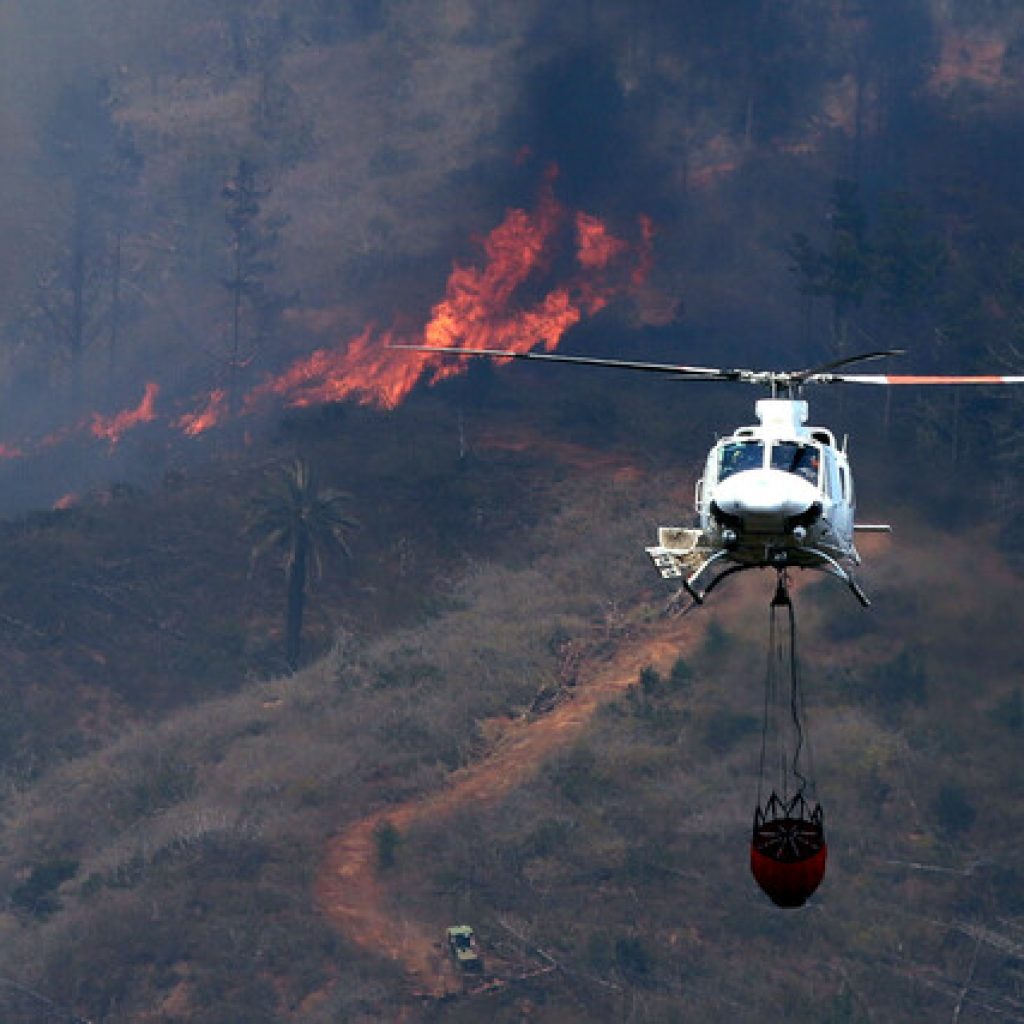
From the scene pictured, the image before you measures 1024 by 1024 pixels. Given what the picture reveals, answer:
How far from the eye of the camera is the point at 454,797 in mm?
73812

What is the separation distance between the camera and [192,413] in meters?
116

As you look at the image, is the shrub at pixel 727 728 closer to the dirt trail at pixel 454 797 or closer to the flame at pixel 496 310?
the dirt trail at pixel 454 797

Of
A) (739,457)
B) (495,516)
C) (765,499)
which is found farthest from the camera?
(495,516)

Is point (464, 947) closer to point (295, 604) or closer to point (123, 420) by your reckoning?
point (295, 604)

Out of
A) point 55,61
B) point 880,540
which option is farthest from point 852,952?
point 55,61

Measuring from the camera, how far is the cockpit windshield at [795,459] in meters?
30.1

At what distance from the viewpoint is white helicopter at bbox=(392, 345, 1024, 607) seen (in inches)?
1142

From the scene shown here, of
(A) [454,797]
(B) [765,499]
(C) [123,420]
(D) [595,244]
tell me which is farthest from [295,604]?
(B) [765,499]

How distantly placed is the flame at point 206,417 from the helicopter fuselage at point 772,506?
276ft

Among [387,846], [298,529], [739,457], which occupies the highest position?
[298,529]

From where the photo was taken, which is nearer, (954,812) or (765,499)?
(765,499)

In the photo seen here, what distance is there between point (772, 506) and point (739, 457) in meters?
1.69

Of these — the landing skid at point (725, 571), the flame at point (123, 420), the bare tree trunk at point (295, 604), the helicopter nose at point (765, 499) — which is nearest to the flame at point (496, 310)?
the flame at point (123, 420)

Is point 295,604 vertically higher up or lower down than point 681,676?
higher up
